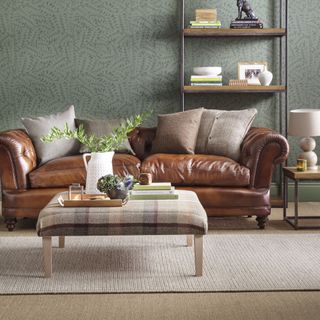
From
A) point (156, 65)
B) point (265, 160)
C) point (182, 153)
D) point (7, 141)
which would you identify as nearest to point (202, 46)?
point (156, 65)

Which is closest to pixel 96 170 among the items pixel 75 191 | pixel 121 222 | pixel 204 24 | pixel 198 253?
pixel 75 191

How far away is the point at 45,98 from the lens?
6707mm

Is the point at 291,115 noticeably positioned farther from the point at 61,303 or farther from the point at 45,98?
the point at 61,303

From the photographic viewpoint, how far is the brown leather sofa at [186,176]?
5387 mm

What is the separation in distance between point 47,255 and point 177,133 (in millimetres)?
2294

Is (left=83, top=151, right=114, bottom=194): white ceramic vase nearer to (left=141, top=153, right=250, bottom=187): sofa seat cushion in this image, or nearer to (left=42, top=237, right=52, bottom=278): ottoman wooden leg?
(left=42, top=237, right=52, bottom=278): ottoman wooden leg

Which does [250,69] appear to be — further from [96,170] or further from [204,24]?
[96,170]

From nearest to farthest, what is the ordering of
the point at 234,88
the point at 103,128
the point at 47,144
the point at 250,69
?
1. the point at 47,144
2. the point at 103,128
3. the point at 234,88
4. the point at 250,69

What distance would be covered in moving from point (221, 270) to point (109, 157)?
1.05 meters

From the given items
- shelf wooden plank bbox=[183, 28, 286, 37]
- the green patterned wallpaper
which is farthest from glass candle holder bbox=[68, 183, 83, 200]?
shelf wooden plank bbox=[183, 28, 286, 37]

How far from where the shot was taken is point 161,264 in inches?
169

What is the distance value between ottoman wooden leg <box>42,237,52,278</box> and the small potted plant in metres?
0.45

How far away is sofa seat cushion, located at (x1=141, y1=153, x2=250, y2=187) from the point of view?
544 cm

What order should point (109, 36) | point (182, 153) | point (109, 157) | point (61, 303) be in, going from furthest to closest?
point (109, 36)
point (182, 153)
point (109, 157)
point (61, 303)
